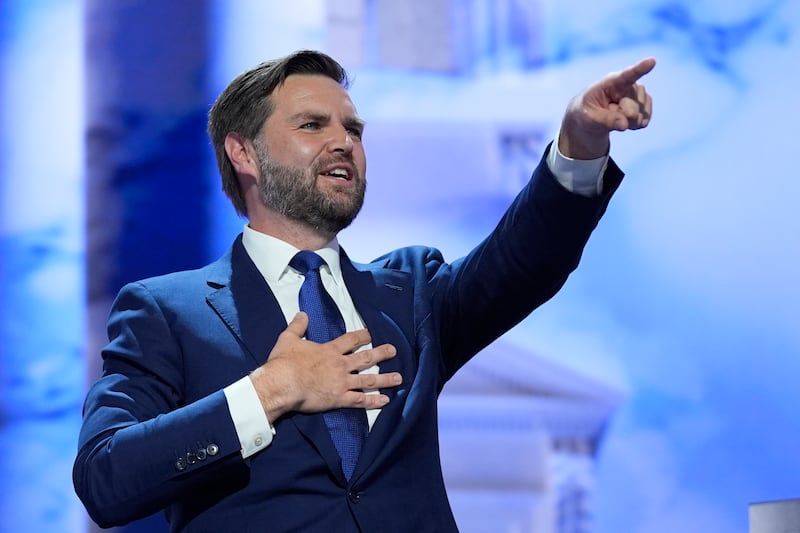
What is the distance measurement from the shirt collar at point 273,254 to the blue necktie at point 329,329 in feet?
0.07

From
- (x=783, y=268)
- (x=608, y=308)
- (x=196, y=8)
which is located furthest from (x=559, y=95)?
(x=196, y=8)

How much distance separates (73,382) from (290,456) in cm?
109

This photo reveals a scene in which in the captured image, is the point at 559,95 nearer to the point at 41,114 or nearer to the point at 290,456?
the point at 41,114

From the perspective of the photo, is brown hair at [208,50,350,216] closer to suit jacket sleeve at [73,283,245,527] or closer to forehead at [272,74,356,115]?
forehead at [272,74,356,115]

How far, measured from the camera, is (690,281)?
2670 mm

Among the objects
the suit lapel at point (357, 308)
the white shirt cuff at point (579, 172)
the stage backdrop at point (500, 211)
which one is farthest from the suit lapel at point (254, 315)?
the stage backdrop at point (500, 211)

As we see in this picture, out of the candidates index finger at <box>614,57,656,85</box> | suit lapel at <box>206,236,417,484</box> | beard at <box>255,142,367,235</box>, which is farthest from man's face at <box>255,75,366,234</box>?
index finger at <box>614,57,656,85</box>

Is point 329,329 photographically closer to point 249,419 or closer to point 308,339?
point 308,339

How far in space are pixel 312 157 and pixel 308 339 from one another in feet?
1.14

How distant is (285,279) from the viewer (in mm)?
1688

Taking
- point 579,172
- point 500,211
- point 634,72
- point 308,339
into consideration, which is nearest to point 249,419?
point 308,339

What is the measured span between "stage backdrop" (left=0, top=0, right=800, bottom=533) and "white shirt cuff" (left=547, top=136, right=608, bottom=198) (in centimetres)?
108

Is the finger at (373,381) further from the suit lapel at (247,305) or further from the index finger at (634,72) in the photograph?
the index finger at (634,72)

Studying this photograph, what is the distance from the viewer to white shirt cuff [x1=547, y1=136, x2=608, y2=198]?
150 centimetres
